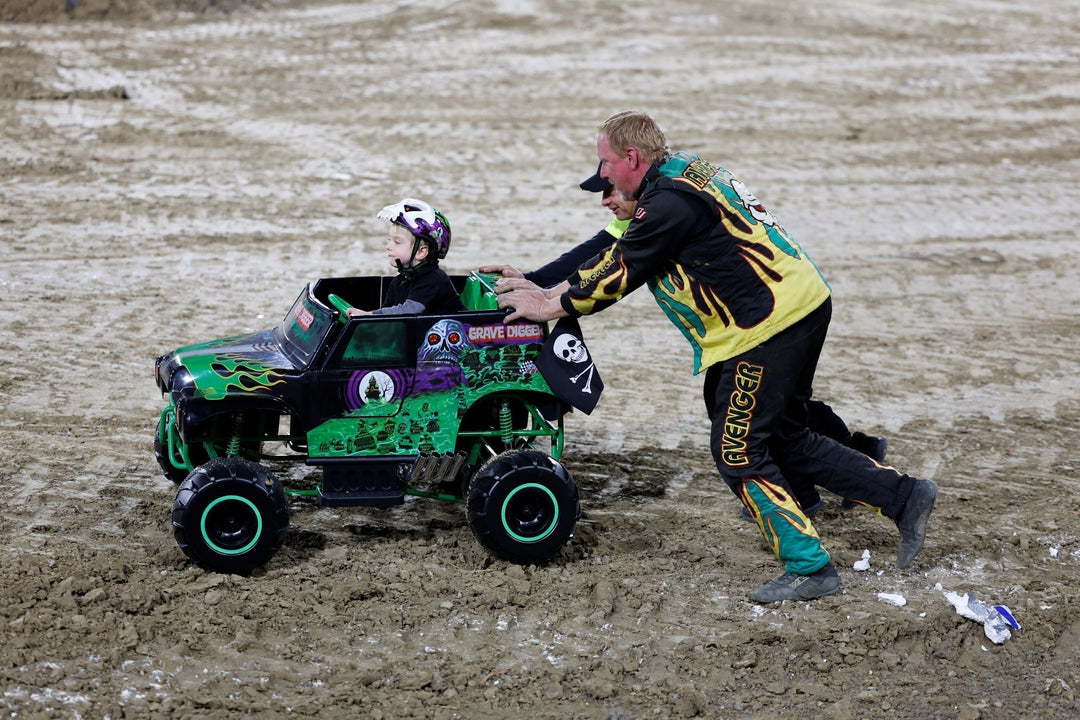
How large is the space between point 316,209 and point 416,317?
6.55 metres

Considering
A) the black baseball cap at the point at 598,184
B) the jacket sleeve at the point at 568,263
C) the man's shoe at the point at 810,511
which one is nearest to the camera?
the black baseball cap at the point at 598,184

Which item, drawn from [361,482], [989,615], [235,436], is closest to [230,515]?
[235,436]

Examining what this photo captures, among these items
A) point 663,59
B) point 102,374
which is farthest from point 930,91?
point 102,374

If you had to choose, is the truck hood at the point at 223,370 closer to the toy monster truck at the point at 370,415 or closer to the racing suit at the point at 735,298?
the toy monster truck at the point at 370,415

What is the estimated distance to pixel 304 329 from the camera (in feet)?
18.1

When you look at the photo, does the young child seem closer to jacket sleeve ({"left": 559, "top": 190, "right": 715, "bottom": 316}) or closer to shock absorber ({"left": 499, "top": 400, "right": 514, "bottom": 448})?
shock absorber ({"left": 499, "top": 400, "right": 514, "bottom": 448})

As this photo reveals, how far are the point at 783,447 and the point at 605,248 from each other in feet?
4.38

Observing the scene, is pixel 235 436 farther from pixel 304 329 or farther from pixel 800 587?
pixel 800 587

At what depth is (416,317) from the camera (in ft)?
17.2

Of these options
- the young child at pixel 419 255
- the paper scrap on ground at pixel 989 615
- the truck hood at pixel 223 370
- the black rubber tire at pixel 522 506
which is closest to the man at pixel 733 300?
the paper scrap on ground at pixel 989 615

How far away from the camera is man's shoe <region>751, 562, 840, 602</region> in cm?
522

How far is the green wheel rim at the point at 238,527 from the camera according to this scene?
505 centimetres

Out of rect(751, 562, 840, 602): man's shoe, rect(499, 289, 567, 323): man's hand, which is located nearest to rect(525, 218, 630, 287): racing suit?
rect(499, 289, 567, 323): man's hand

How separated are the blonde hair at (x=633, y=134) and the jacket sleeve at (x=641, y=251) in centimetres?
21
